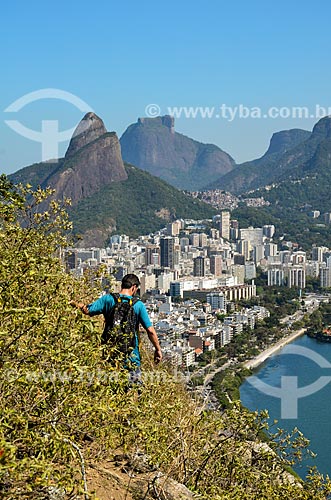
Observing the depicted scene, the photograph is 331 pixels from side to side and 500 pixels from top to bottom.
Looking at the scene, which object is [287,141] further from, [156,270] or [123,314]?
[123,314]

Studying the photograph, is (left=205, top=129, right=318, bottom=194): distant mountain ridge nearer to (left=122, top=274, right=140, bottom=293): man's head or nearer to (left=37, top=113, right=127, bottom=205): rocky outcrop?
(left=37, top=113, right=127, bottom=205): rocky outcrop

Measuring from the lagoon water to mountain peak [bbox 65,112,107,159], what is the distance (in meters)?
26.7

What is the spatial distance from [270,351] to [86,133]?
27379mm

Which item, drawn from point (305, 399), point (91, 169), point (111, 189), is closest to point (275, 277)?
point (305, 399)

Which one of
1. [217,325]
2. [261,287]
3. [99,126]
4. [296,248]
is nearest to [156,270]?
[261,287]

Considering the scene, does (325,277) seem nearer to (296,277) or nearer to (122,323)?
(296,277)

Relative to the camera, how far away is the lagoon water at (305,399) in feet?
25.2

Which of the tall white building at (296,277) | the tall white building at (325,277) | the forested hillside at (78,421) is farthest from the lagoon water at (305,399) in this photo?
the tall white building at (325,277)

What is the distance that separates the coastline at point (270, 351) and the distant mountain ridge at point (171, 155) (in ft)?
206

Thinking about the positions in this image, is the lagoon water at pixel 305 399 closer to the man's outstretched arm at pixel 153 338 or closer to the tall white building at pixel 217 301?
the tall white building at pixel 217 301

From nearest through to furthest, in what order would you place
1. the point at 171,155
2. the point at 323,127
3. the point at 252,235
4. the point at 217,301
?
the point at 217,301 → the point at 252,235 → the point at 323,127 → the point at 171,155

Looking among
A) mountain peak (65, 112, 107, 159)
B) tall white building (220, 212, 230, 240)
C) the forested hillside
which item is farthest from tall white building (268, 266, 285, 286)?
the forested hillside

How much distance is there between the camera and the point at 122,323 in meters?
1.62

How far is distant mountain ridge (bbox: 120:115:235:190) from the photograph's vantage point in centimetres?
8181
